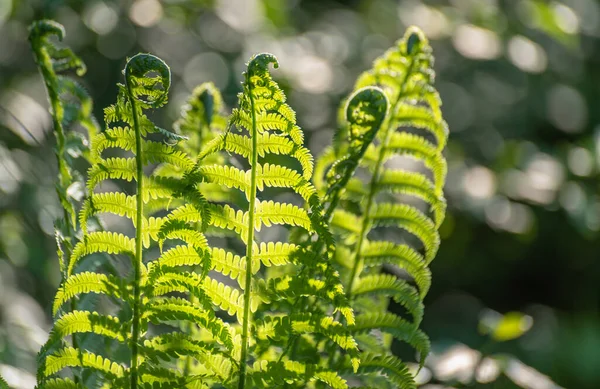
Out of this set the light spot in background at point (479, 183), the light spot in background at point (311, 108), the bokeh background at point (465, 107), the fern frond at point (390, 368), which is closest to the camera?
the fern frond at point (390, 368)

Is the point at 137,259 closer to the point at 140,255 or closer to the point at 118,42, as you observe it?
the point at 140,255

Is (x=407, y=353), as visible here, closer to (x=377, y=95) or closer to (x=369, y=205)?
(x=369, y=205)

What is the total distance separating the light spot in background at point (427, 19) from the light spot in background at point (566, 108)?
2.46 feet

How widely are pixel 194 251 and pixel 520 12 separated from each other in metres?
3.34

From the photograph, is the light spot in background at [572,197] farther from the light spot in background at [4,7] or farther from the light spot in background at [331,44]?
the light spot in background at [4,7]

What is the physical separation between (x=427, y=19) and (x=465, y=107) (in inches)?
20.2

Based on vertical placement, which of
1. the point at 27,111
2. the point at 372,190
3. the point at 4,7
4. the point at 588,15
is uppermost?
the point at 588,15

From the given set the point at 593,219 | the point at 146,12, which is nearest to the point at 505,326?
the point at 593,219

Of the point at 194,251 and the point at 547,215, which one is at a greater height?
the point at 547,215

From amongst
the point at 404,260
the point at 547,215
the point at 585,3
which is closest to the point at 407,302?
the point at 404,260

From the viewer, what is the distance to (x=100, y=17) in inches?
126

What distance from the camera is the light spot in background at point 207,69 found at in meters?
3.41

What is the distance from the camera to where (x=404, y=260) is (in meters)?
0.97

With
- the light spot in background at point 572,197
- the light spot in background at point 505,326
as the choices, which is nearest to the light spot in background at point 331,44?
the light spot in background at point 572,197
